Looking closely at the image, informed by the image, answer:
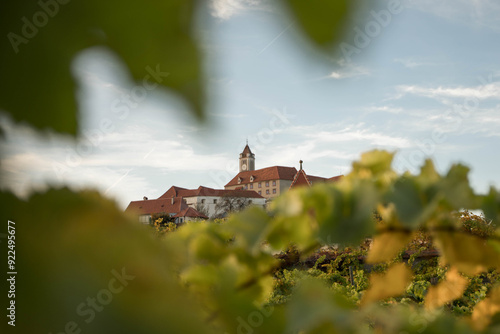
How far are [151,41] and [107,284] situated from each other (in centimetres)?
27

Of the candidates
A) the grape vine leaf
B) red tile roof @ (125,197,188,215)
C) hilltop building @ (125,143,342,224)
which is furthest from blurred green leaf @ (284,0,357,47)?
red tile roof @ (125,197,188,215)

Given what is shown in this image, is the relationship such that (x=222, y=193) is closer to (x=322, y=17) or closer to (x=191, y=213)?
(x=191, y=213)

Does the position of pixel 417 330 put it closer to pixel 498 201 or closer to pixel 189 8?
pixel 498 201

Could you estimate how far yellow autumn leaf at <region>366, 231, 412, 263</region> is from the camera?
50 cm

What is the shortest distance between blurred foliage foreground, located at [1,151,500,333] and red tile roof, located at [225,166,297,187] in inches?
1768

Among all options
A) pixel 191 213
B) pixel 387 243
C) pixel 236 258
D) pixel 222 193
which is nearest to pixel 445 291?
pixel 387 243

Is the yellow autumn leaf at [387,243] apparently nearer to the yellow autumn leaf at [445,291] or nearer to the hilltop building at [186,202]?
the yellow autumn leaf at [445,291]

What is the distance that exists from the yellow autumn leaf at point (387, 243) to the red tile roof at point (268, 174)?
4491 centimetres

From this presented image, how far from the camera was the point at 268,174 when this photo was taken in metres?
47.1

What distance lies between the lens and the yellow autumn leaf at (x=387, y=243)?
1.65 ft

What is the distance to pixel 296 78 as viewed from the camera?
47 cm

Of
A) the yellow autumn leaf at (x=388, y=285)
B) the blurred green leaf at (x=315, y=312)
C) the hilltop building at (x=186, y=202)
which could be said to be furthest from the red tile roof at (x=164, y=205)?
the blurred green leaf at (x=315, y=312)

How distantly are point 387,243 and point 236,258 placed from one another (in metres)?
0.19

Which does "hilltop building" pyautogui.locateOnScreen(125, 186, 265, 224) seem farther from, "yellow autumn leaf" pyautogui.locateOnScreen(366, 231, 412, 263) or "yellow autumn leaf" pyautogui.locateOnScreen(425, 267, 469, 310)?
"yellow autumn leaf" pyautogui.locateOnScreen(366, 231, 412, 263)
